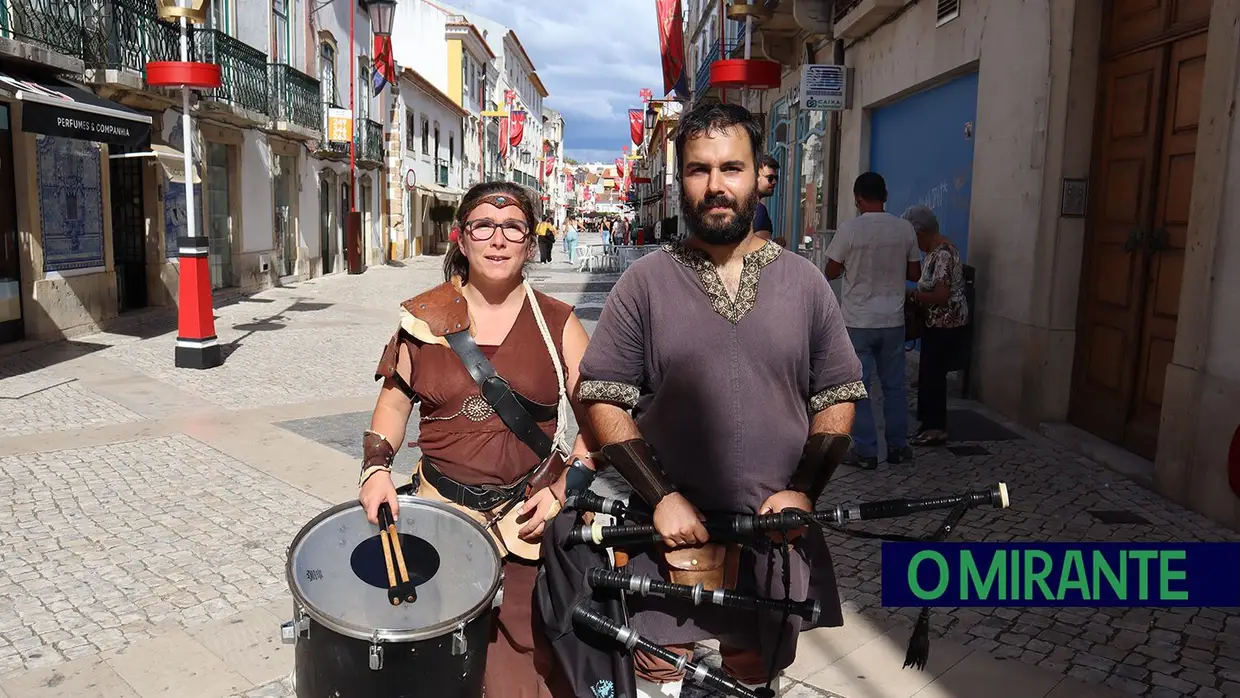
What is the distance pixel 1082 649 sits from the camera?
3.50 metres

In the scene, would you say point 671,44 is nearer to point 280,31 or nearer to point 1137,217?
point 280,31

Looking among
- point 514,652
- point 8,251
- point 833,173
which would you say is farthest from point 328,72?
point 514,652

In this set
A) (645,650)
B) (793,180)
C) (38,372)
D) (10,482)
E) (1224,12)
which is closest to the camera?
(645,650)

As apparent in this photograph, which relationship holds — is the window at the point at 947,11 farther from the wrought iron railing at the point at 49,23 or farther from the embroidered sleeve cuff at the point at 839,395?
the wrought iron railing at the point at 49,23

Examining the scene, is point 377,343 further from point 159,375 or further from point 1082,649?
point 1082,649

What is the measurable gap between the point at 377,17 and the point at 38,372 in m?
13.9

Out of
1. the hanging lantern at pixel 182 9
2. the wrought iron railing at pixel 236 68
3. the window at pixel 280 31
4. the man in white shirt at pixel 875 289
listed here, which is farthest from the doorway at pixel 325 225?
the man in white shirt at pixel 875 289

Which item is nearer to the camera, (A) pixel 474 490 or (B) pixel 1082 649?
(A) pixel 474 490

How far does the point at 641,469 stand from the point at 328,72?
77.3ft

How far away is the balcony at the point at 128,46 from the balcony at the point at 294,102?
14.5 ft

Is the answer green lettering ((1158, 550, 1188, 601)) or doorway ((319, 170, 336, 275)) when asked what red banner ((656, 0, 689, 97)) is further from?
green lettering ((1158, 550, 1188, 601))

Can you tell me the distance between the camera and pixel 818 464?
83.4 inches

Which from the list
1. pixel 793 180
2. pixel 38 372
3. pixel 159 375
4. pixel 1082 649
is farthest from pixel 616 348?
pixel 793 180

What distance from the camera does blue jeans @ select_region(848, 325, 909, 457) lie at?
587 cm
